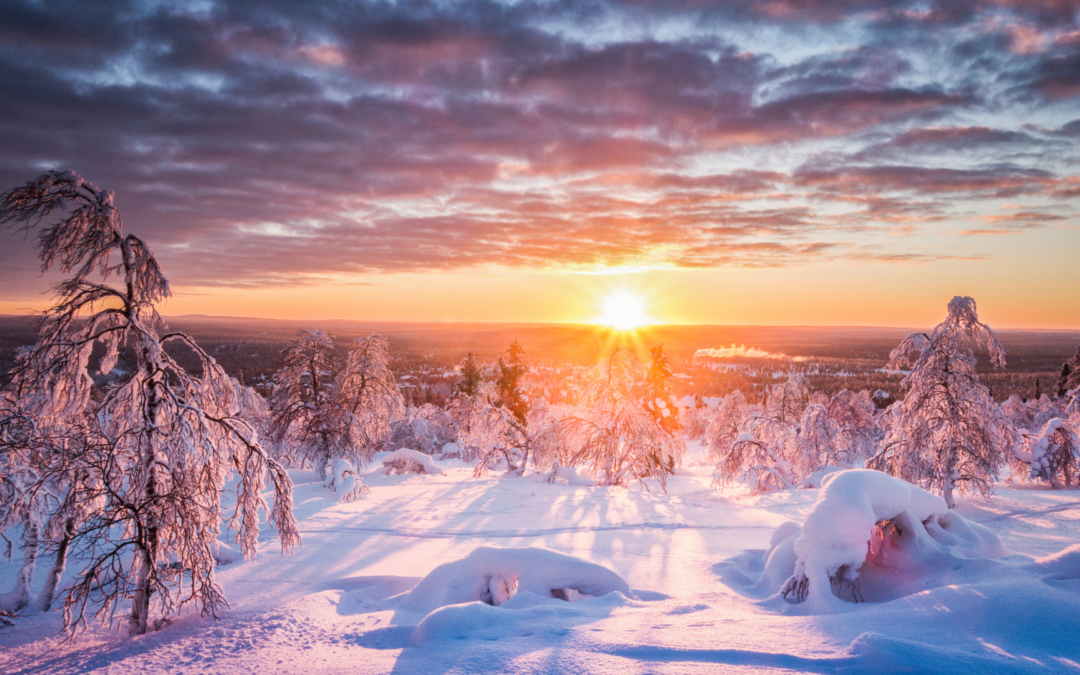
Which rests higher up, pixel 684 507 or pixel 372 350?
pixel 372 350

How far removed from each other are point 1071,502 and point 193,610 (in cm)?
2622

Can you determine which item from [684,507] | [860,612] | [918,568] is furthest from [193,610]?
[684,507]

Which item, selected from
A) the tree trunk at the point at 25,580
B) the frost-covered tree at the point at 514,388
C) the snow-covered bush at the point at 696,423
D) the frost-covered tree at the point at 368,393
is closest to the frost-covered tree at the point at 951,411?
the tree trunk at the point at 25,580

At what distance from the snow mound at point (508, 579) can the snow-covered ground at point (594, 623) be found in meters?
0.05

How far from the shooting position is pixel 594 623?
7129mm

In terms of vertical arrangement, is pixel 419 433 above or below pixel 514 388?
below

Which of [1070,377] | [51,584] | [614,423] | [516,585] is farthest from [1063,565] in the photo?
[1070,377]

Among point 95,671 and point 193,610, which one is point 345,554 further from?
point 95,671

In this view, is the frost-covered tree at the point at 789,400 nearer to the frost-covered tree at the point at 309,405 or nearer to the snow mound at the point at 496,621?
the frost-covered tree at the point at 309,405

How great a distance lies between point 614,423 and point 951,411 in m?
12.0

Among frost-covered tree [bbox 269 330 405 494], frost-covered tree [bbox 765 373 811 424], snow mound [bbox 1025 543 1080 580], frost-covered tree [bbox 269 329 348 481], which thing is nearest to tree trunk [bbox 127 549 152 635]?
snow mound [bbox 1025 543 1080 580]

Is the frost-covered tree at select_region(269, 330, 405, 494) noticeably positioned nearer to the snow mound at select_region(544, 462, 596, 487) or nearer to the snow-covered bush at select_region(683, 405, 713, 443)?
the snow mound at select_region(544, 462, 596, 487)

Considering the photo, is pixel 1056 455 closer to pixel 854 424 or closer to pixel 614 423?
pixel 854 424

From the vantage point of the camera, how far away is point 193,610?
29.0ft
